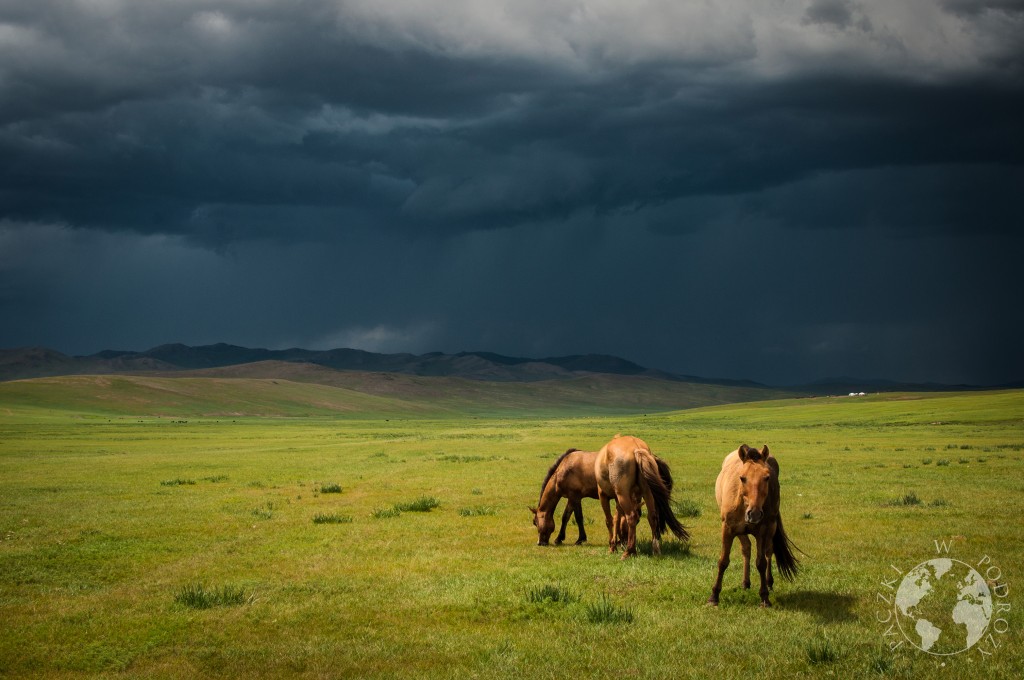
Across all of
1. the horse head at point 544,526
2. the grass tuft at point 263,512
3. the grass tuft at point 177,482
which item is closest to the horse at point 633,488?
the horse head at point 544,526

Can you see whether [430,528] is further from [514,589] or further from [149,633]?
[149,633]

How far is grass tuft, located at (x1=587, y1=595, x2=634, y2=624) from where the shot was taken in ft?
36.1

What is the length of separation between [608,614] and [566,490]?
282 inches

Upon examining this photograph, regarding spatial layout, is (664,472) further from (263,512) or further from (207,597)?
(263,512)

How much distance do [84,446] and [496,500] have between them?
5310cm

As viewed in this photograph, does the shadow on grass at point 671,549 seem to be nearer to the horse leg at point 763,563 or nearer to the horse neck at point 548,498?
the horse neck at point 548,498

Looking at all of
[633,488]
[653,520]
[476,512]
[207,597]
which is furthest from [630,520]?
[476,512]

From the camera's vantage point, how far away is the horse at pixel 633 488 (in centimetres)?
1568

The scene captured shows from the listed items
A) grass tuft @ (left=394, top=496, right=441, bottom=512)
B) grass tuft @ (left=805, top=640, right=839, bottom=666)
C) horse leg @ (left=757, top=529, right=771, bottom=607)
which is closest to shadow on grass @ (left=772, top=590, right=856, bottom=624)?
horse leg @ (left=757, top=529, right=771, bottom=607)

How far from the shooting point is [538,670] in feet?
30.2

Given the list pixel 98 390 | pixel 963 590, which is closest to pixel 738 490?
pixel 963 590

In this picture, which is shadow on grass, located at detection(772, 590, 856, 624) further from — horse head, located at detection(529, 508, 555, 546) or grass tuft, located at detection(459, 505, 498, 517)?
grass tuft, located at detection(459, 505, 498, 517)

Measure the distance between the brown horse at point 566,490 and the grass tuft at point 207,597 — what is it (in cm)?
705

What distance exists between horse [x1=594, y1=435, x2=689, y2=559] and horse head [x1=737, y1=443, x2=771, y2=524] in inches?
163
